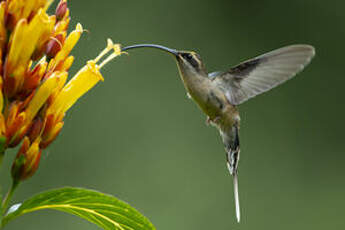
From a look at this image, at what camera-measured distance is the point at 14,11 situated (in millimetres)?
1477

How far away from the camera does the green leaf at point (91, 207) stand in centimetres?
151

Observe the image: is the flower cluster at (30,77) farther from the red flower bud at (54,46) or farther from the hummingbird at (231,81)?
the hummingbird at (231,81)

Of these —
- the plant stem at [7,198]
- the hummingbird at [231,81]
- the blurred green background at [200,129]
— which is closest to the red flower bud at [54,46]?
the plant stem at [7,198]

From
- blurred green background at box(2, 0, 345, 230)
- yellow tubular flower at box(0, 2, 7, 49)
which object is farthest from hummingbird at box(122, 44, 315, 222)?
blurred green background at box(2, 0, 345, 230)

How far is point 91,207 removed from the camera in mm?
1545

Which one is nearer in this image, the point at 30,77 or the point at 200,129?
the point at 30,77

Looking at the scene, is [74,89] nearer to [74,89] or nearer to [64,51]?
[74,89]

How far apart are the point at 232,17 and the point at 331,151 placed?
195 cm

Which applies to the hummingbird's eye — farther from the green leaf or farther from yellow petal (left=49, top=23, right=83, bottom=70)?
the green leaf

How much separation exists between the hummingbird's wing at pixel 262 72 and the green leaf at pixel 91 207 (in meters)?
1.19

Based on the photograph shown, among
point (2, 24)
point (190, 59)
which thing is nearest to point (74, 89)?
point (2, 24)

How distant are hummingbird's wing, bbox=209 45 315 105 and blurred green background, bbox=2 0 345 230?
270 cm

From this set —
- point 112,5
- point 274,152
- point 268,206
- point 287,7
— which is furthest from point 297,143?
point 112,5

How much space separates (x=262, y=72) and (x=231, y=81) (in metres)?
0.20
